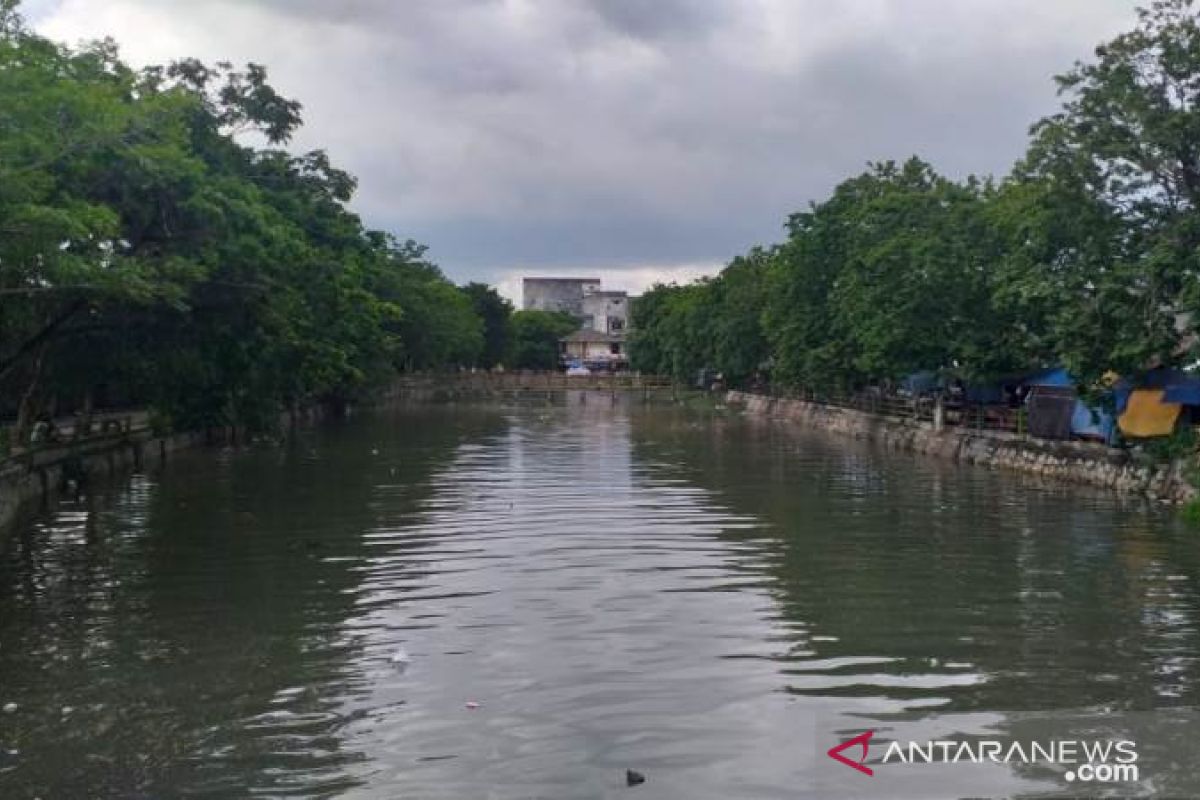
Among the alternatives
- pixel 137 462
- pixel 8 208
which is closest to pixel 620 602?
pixel 8 208

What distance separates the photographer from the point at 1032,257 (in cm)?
2822

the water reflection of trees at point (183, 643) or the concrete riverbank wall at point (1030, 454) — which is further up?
the concrete riverbank wall at point (1030, 454)

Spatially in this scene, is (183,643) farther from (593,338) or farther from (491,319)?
(593,338)

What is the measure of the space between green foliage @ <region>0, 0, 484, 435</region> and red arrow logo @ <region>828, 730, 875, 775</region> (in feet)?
38.3

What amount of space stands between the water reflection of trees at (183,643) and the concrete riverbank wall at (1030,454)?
16099 millimetres

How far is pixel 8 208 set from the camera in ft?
49.0

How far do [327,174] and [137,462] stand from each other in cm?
1670

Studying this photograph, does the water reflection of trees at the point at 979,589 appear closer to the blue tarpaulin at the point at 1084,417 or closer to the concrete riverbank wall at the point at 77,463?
the blue tarpaulin at the point at 1084,417

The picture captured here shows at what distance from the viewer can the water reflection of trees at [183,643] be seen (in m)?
8.92

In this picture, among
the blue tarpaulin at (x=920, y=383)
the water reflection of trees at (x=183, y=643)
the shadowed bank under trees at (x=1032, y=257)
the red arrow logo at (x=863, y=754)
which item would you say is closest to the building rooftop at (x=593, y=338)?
the shadowed bank under trees at (x=1032, y=257)

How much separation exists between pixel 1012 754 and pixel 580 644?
4778 mm

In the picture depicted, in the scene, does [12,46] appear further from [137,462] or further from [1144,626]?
[137,462]

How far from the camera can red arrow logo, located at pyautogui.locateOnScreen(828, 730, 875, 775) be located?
8742 millimetres

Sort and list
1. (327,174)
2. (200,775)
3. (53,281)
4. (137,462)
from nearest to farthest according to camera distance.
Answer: (200,775), (53,281), (137,462), (327,174)
